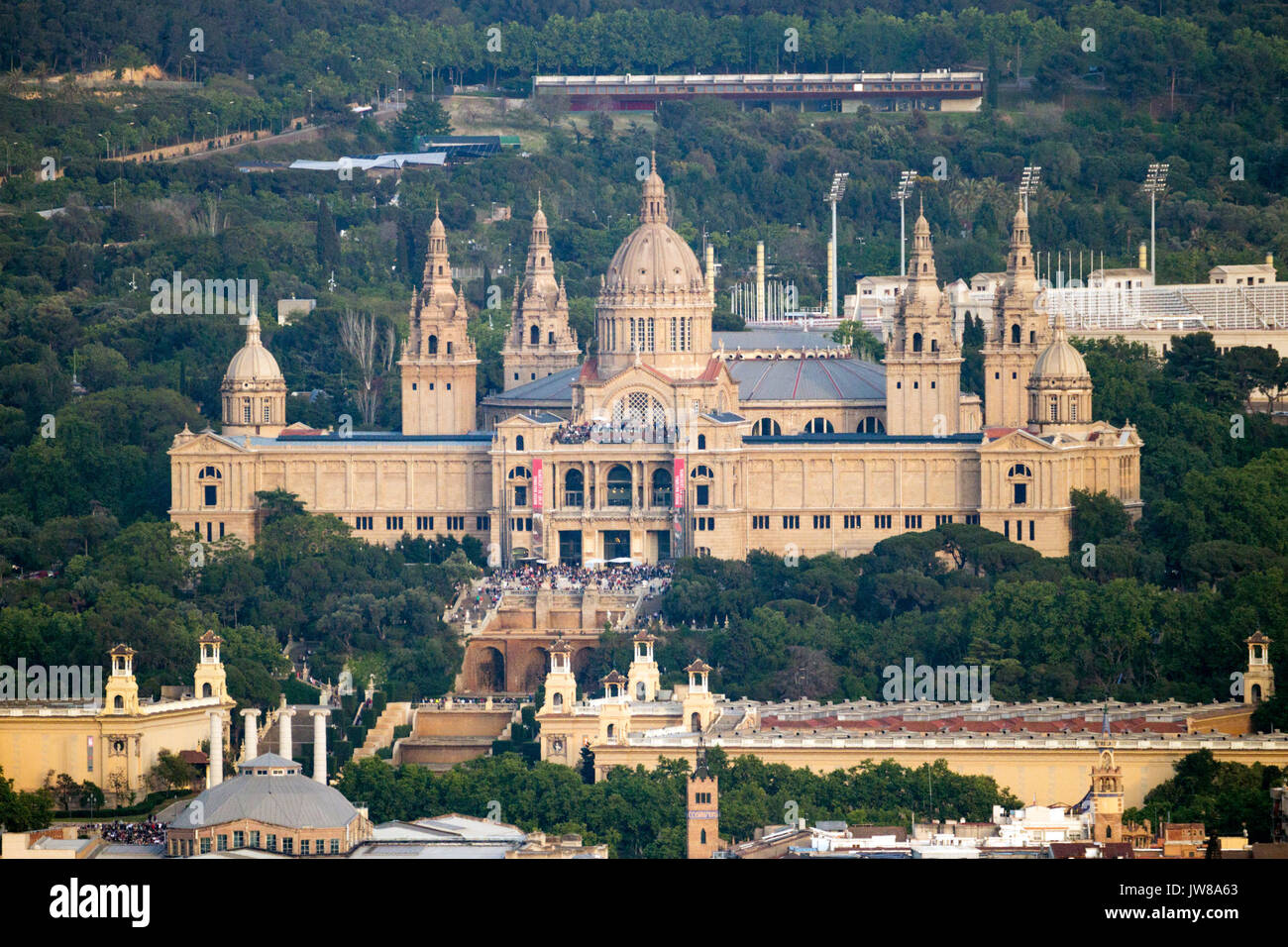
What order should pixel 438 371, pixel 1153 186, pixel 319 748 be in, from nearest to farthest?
1. pixel 319 748
2. pixel 438 371
3. pixel 1153 186

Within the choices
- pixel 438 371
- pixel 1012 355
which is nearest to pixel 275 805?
pixel 438 371

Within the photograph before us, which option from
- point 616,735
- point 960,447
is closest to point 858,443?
point 960,447

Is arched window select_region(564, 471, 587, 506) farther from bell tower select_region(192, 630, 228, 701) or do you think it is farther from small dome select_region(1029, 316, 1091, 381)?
bell tower select_region(192, 630, 228, 701)

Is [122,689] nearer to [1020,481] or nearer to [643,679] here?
[643,679]

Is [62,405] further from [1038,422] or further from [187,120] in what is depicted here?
[187,120]

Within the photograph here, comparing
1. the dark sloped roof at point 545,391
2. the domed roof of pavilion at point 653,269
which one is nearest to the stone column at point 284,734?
the domed roof of pavilion at point 653,269
